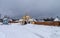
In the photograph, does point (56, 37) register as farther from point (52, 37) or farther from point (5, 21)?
point (5, 21)

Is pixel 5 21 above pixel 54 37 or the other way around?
the other way around

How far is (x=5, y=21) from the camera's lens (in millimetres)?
42375

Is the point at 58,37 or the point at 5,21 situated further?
the point at 5,21

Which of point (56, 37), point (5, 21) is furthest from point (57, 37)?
point (5, 21)

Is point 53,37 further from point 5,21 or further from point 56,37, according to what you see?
point 5,21

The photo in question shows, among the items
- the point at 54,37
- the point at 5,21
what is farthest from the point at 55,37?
the point at 5,21

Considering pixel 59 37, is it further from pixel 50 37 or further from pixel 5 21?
pixel 5 21

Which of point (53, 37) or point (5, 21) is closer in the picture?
point (53, 37)

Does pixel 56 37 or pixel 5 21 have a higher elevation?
pixel 56 37

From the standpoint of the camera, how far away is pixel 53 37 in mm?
8250

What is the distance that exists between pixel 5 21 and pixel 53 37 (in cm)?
3537

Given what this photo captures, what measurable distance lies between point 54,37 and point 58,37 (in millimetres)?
246

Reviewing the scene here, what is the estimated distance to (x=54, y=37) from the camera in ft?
27.0

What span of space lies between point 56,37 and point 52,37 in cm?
Result: 24
